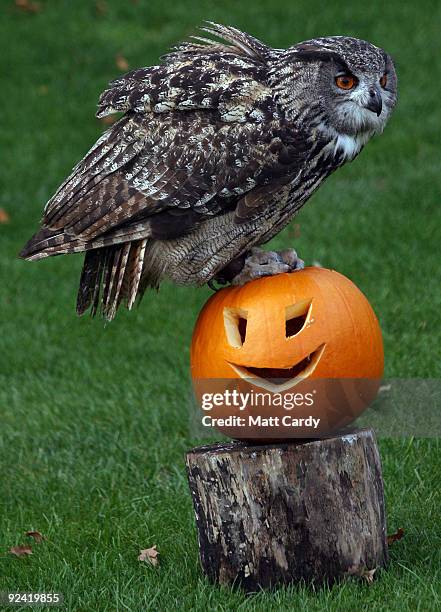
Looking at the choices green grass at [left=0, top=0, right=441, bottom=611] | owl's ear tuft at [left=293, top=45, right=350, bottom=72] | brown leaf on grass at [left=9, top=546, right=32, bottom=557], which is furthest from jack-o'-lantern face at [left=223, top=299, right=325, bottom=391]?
brown leaf on grass at [left=9, top=546, right=32, bottom=557]

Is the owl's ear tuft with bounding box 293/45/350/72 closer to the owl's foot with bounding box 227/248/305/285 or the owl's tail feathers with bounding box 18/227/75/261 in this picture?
the owl's foot with bounding box 227/248/305/285

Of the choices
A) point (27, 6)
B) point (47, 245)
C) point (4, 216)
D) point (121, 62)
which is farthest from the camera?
point (27, 6)

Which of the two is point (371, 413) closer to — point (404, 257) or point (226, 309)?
point (226, 309)

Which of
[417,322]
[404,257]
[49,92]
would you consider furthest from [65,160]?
[417,322]

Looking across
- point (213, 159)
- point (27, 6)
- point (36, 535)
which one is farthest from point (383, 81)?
point (27, 6)

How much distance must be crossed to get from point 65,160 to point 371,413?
5.85 meters

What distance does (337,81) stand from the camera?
4.59 m

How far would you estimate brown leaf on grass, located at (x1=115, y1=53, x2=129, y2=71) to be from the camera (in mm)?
12898

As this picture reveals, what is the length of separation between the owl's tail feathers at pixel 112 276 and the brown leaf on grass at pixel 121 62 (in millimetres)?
8266

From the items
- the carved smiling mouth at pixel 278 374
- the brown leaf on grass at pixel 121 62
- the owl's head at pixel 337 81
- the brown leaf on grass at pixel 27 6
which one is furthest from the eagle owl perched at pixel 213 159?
the brown leaf on grass at pixel 27 6

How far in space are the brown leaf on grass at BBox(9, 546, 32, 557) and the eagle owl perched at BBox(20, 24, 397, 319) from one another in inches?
43.7

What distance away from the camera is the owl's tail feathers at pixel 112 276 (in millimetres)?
4805

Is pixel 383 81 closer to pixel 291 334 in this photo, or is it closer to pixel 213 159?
pixel 213 159

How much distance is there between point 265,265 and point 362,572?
130 cm
